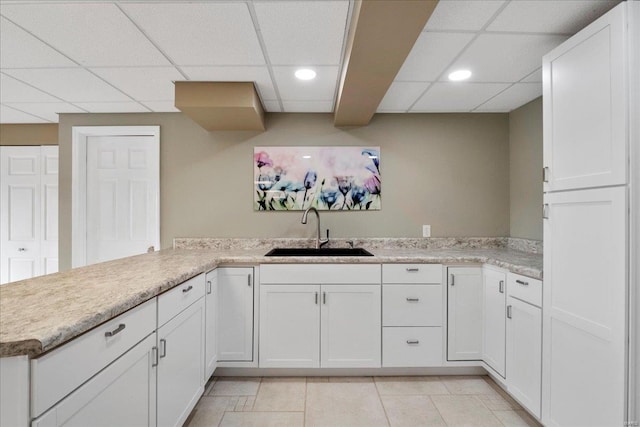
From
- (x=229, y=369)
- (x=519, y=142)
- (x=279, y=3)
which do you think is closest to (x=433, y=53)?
(x=279, y=3)

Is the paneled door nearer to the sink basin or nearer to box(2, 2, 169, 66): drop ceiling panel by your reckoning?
box(2, 2, 169, 66): drop ceiling panel

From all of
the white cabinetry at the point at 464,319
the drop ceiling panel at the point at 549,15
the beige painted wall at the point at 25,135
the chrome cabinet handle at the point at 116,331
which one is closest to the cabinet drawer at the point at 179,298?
the chrome cabinet handle at the point at 116,331

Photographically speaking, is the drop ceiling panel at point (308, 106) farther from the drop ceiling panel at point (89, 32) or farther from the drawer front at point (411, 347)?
the drawer front at point (411, 347)

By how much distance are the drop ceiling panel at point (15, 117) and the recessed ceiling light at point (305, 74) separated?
9.47 feet

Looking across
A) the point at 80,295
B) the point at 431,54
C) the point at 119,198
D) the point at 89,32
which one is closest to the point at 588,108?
the point at 431,54

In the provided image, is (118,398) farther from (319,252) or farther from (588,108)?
(588,108)

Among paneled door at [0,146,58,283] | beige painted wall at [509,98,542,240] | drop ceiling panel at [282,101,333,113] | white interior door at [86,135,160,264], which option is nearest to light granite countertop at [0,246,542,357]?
beige painted wall at [509,98,542,240]

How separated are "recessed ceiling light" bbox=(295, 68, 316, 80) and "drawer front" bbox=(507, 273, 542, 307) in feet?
6.34

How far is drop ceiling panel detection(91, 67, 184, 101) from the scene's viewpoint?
215 cm

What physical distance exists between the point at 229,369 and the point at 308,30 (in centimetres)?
239

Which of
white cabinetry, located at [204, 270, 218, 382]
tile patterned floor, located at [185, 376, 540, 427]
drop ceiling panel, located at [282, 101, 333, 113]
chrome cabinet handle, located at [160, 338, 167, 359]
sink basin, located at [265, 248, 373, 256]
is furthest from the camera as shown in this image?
drop ceiling panel, located at [282, 101, 333, 113]

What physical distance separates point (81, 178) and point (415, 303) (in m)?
3.35

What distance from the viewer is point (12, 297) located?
1.12 metres

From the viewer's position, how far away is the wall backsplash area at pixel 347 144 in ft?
9.86
